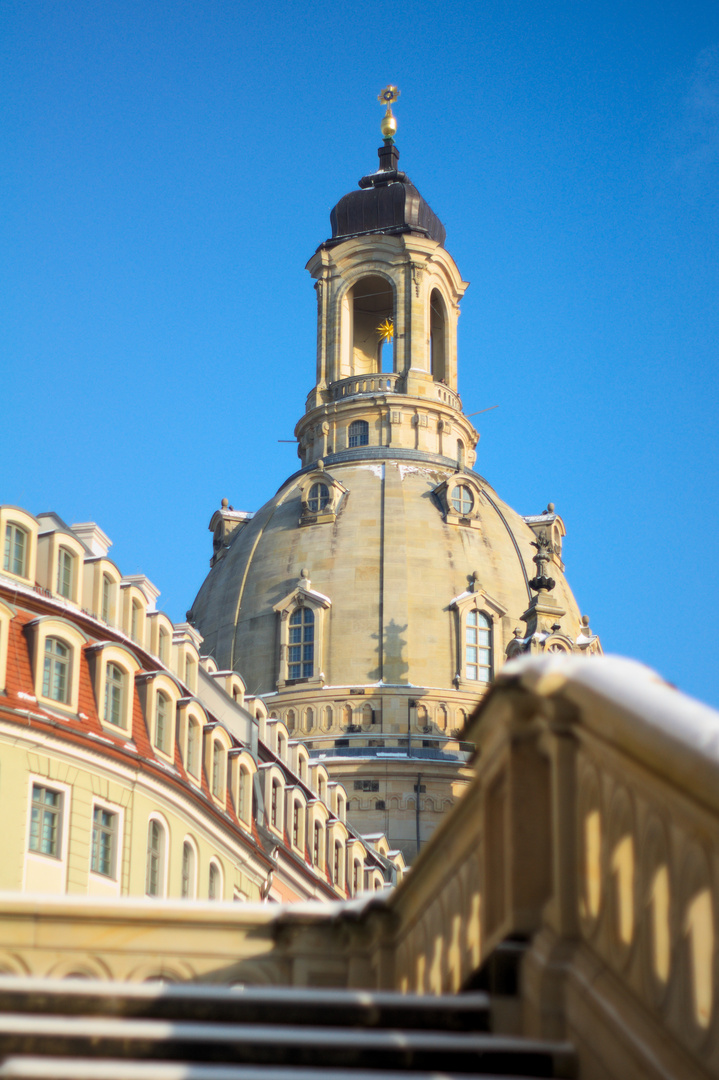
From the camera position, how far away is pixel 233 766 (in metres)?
44.2

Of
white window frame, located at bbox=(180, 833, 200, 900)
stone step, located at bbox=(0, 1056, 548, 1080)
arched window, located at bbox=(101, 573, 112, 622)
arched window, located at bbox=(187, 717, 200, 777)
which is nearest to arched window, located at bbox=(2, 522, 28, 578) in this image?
arched window, located at bbox=(101, 573, 112, 622)

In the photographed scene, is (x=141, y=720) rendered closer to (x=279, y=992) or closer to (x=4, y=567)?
(x=4, y=567)

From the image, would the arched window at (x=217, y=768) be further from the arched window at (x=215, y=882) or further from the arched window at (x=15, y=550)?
the arched window at (x=15, y=550)

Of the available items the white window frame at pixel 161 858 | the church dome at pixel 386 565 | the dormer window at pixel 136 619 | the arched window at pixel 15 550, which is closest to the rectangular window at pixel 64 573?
the arched window at pixel 15 550

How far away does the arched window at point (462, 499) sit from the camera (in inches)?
3420

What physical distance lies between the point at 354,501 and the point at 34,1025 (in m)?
78.9

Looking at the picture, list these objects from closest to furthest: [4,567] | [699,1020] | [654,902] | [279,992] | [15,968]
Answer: [699,1020] < [654,902] < [279,992] < [15,968] < [4,567]

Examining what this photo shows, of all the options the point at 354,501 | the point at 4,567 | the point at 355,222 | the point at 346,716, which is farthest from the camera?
the point at 355,222

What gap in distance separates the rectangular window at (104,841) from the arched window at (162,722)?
4013 millimetres

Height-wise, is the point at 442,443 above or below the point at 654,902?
above

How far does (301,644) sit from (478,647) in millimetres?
8660

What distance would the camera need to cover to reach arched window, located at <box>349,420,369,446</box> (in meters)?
91.3

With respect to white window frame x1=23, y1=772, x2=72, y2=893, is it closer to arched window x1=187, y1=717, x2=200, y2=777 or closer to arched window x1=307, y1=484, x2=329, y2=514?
arched window x1=187, y1=717, x2=200, y2=777

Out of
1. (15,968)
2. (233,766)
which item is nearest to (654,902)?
(15,968)
